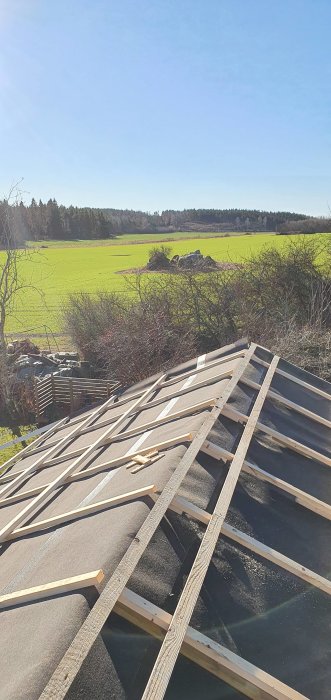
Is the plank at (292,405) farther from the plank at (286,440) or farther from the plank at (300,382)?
the plank at (286,440)

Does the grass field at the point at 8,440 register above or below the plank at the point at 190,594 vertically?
below

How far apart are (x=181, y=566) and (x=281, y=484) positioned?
5.49 feet

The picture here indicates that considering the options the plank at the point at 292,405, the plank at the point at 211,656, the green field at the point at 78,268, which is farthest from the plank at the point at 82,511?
the green field at the point at 78,268

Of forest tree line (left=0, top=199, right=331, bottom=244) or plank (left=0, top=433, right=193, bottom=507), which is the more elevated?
forest tree line (left=0, top=199, right=331, bottom=244)

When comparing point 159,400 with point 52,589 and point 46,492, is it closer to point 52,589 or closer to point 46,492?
point 46,492

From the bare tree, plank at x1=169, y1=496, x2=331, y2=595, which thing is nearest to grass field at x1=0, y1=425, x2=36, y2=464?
the bare tree

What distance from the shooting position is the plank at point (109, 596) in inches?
98.1

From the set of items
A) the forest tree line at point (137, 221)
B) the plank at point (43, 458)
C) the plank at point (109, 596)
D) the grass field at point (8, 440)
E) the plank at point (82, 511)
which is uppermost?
the forest tree line at point (137, 221)

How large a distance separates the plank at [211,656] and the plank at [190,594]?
10 cm

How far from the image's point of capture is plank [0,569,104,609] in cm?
321

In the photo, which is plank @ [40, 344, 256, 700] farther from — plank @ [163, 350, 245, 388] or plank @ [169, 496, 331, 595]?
plank @ [163, 350, 245, 388]

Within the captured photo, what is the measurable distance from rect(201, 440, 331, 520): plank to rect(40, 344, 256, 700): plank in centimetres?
31

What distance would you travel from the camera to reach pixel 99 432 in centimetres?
797

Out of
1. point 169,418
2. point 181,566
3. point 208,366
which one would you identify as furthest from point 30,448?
point 181,566
